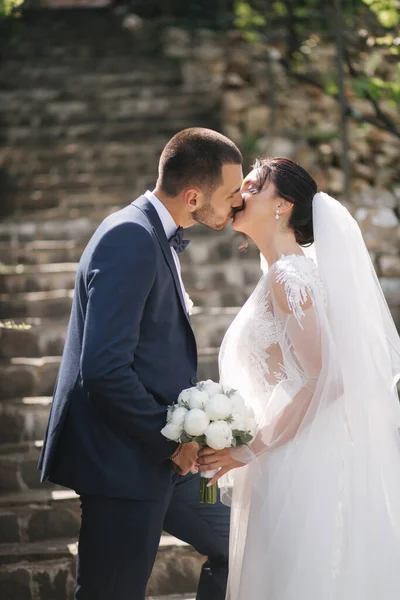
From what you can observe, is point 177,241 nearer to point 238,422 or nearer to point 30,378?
point 238,422

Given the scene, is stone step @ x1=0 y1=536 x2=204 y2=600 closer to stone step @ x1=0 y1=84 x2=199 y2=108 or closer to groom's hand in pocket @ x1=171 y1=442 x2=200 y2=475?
groom's hand in pocket @ x1=171 y1=442 x2=200 y2=475

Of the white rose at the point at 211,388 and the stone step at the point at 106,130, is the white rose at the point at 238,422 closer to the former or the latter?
the white rose at the point at 211,388

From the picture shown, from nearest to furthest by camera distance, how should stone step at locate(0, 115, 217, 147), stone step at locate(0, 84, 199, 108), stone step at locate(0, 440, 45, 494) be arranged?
stone step at locate(0, 440, 45, 494) → stone step at locate(0, 115, 217, 147) → stone step at locate(0, 84, 199, 108)

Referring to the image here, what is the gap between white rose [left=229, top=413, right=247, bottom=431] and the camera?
2.37 meters

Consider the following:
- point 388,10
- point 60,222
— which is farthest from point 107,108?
point 388,10

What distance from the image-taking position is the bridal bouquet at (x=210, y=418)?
89.7 inches

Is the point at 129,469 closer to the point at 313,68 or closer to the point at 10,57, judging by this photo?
the point at 313,68

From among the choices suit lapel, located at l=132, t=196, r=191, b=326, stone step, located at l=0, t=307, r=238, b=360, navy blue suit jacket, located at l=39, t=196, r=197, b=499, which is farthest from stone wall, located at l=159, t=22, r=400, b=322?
navy blue suit jacket, located at l=39, t=196, r=197, b=499

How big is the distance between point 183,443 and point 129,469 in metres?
0.18

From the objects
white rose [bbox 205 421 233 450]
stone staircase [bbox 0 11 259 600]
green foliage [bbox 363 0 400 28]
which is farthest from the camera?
green foliage [bbox 363 0 400 28]

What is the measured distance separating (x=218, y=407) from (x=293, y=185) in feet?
3.08

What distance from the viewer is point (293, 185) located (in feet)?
9.36

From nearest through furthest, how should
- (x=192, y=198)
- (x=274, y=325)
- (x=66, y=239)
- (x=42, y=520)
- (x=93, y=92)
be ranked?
(x=192, y=198) → (x=274, y=325) → (x=42, y=520) → (x=66, y=239) → (x=93, y=92)

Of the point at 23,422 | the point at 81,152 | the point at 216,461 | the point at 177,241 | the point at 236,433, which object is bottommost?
the point at 23,422
